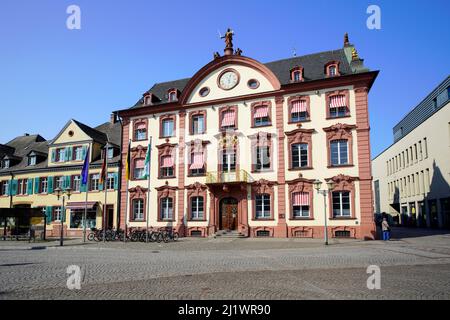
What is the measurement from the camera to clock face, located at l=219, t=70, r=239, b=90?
1195 inches

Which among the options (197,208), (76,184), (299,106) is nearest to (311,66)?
(299,106)

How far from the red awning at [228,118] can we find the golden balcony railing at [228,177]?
4281 millimetres

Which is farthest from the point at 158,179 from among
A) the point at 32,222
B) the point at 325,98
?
the point at 325,98

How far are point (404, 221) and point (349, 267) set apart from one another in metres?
45.4

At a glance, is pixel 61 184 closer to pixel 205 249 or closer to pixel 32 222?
pixel 32 222

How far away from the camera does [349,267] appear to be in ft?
40.0

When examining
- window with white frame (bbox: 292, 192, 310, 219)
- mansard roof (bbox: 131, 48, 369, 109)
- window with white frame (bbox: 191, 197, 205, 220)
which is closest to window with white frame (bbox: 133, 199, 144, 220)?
window with white frame (bbox: 191, 197, 205, 220)

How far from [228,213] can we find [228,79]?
11.8 meters

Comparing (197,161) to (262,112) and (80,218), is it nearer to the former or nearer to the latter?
(262,112)

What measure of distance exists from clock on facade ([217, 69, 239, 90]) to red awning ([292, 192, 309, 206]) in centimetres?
1088

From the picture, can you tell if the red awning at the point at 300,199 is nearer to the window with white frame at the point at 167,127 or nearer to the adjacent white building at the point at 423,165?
the window with white frame at the point at 167,127

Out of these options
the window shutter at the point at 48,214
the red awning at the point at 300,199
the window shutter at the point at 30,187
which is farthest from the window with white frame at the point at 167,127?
the window shutter at the point at 30,187

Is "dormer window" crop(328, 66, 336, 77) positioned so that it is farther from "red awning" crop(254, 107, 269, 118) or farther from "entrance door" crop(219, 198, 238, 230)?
"entrance door" crop(219, 198, 238, 230)

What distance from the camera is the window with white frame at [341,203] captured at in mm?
25547
